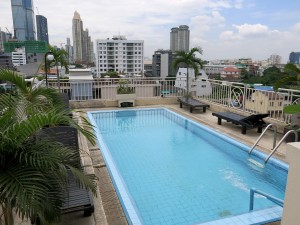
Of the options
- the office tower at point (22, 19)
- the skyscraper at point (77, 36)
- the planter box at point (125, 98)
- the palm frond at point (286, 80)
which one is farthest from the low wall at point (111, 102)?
the skyscraper at point (77, 36)

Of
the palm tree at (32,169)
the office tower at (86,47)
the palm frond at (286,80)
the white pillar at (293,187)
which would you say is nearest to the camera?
the palm tree at (32,169)

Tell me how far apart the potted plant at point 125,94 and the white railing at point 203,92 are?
21cm

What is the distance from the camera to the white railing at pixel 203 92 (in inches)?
287

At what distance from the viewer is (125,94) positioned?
436 inches

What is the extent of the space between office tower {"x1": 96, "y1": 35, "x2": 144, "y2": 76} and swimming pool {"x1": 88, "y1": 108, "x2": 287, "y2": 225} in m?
68.0

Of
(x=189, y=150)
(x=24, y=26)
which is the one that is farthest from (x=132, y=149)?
(x=24, y=26)

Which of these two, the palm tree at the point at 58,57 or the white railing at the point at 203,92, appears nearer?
the white railing at the point at 203,92

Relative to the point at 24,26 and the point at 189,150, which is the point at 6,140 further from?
the point at 24,26

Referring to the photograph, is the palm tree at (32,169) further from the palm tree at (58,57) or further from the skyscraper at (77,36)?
the skyscraper at (77,36)

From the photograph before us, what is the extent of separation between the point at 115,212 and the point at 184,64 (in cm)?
863

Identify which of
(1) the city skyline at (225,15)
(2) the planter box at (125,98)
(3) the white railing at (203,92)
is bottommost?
(2) the planter box at (125,98)

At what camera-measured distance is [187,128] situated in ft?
27.5

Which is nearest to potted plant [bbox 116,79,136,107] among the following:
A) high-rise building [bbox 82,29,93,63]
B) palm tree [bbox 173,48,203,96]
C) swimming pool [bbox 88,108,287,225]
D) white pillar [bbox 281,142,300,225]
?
palm tree [bbox 173,48,203,96]

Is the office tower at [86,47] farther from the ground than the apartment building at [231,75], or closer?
farther from the ground
